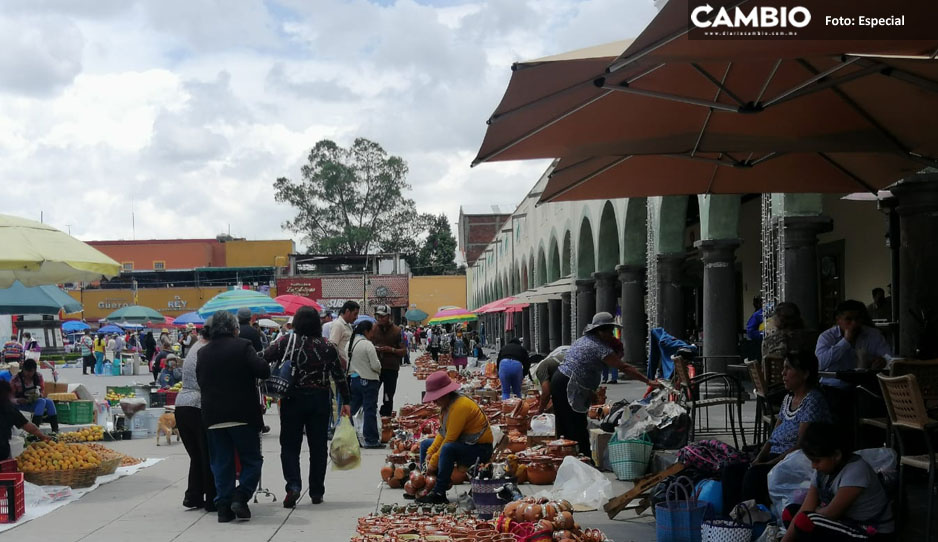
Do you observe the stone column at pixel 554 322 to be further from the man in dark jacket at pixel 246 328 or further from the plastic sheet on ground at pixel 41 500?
the plastic sheet on ground at pixel 41 500

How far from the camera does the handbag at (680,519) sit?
6.33m

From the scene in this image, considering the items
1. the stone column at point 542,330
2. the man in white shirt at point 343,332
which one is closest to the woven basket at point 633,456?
the man in white shirt at point 343,332

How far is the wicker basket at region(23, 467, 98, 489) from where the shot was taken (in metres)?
→ 9.52

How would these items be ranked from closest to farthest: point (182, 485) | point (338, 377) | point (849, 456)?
point (849, 456)
point (338, 377)
point (182, 485)

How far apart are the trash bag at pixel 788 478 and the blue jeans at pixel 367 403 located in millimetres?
7451

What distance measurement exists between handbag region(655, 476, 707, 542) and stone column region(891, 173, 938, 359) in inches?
160

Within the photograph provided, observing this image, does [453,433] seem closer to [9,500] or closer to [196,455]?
[196,455]

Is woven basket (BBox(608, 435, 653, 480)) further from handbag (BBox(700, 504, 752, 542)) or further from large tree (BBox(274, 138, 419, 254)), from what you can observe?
large tree (BBox(274, 138, 419, 254))

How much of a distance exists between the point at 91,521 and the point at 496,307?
3094 cm

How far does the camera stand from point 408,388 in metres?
27.0

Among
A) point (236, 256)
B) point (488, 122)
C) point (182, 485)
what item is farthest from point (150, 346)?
point (236, 256)

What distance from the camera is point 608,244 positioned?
2581 centimetres

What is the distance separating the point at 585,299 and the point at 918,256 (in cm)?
1965

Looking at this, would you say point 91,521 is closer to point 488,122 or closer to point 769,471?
point 488,122
